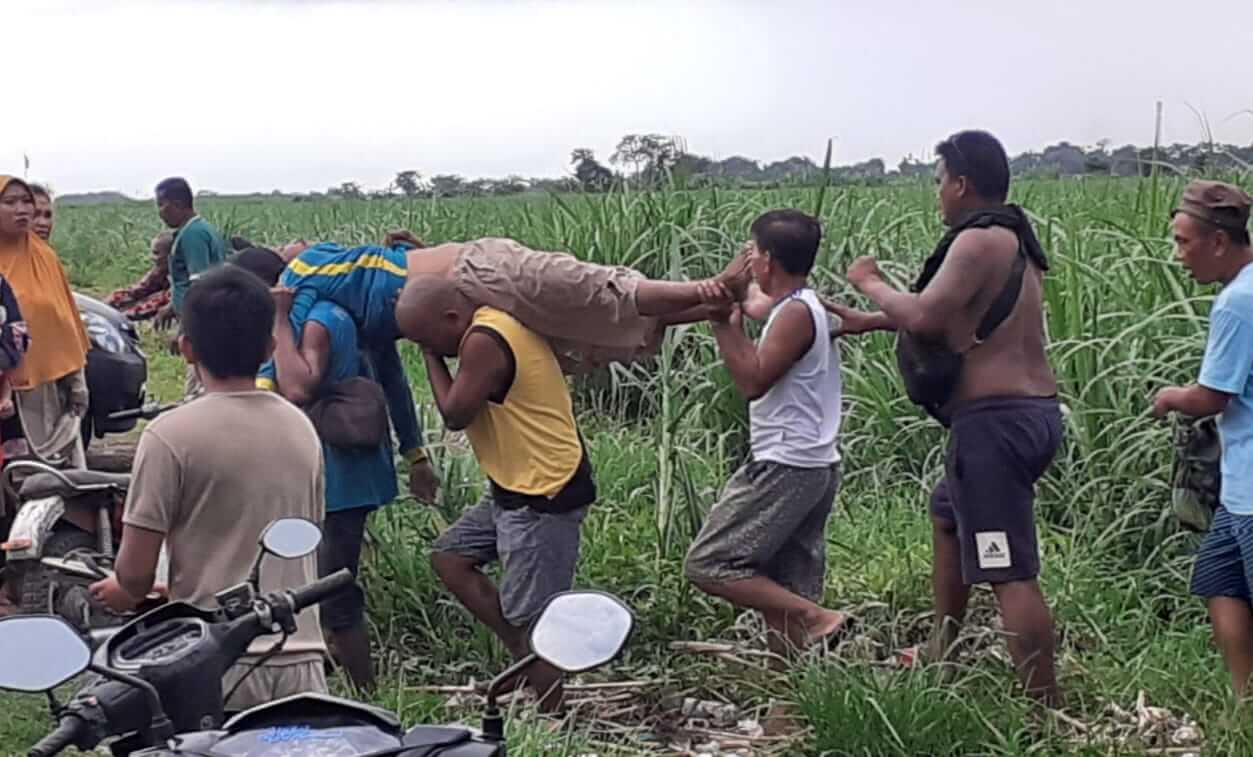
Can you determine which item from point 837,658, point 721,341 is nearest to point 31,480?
point 721,341

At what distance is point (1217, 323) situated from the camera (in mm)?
4156

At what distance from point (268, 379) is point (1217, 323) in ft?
8.94

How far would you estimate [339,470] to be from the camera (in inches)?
194

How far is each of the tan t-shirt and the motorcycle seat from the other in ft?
7.47

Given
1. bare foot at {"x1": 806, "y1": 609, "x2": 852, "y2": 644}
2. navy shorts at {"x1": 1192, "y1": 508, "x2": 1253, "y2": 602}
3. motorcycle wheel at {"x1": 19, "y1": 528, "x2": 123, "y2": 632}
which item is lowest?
bare foot at {"x1": 806, "y1": 609, "x2": 852, "y2": 644}

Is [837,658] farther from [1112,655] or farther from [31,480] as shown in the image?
[31,480]

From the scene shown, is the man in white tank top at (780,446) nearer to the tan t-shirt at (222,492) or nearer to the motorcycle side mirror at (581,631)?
the tan t-shirt at (222,492)

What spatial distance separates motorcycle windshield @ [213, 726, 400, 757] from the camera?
6.03 feet

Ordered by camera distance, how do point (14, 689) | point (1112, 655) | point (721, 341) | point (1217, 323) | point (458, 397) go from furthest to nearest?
point (1112, 655), point (721, 341), point (458, 397), point (1217, 323), point (14, 689)

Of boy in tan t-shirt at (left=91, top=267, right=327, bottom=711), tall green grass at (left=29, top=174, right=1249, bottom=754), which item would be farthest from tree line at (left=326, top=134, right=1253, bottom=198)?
boy in tan t-shirt at (left=91, top=267, right=327, bottom=711)

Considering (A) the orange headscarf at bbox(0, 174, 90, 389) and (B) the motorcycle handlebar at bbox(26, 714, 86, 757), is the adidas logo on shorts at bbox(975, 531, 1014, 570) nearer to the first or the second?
(B) the motorcycle handlebar at bbox(26, 714, 86, 757)

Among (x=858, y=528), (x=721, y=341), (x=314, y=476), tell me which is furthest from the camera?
(x=858, y=528)

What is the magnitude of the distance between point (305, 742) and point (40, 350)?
17.1ft

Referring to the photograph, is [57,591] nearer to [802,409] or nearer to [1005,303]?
[802,409]
